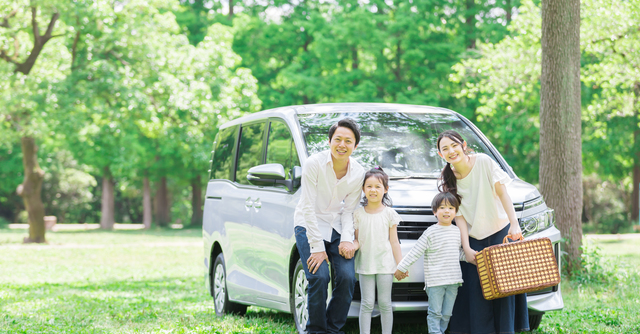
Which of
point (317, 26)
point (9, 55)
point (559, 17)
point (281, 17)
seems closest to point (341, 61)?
point (317, 26)

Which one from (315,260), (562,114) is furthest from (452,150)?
(562,114)

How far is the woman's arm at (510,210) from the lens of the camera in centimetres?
531

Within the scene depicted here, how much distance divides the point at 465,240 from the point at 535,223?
28.3 inches

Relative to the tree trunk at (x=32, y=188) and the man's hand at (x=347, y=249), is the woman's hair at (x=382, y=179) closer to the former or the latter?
the man's hand at (x=347, y=249)

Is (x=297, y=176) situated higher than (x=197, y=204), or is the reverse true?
(x=297, y=176)

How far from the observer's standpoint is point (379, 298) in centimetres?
529

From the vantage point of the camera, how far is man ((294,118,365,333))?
5.27 meters

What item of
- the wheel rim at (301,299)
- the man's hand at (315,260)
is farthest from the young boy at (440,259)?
the wheel rim at (301,299)

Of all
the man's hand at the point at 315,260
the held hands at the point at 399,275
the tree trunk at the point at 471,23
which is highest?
the tree trunk at the point at 471,23

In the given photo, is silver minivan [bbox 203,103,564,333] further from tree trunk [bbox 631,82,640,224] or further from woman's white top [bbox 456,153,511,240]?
tree trunk [bbox 631,82,640,224]

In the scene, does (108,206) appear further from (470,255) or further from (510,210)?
(510,210)

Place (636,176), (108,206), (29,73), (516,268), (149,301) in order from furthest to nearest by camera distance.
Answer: (108,206) < (636,176) < (29,73) < (149,301) < (516,268)

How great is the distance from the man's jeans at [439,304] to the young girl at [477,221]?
172 mm

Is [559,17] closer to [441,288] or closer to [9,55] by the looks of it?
[441,288]
